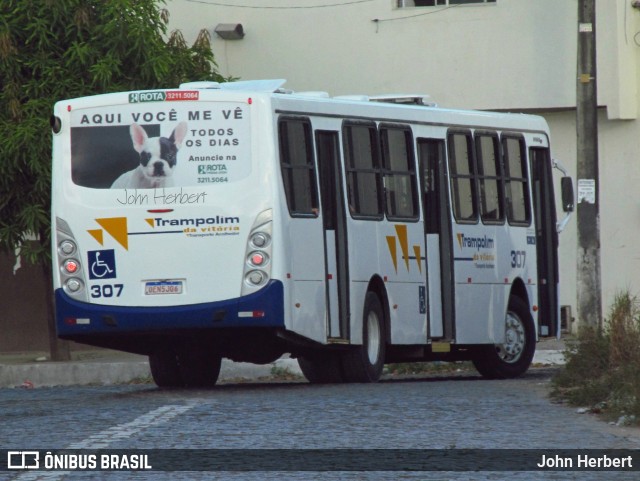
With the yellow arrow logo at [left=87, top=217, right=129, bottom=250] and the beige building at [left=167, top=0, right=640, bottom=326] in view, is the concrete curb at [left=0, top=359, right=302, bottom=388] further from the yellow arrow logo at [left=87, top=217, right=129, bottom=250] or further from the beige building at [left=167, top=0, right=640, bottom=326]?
the beige building at [left=167, top=0, right=640, bottom=326]

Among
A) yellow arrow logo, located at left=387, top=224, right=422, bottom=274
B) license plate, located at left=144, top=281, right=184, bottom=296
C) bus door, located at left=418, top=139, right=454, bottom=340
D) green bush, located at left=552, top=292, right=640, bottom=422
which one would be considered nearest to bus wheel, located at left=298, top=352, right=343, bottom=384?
yellow arrow logo, located at left=387, top=224, right=422, bottom=274

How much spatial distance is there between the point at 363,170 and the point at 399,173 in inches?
29.3

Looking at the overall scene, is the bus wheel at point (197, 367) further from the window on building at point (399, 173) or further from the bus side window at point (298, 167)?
the window on building at point (399, 173)

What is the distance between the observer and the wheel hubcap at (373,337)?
1761 cm

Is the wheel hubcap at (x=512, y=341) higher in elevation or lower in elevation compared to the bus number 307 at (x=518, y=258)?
lower

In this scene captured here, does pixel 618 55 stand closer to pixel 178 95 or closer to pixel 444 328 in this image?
pixel 444 328

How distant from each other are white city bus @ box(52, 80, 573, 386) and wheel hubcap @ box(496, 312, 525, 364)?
1071mm

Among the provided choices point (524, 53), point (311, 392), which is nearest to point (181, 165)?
point (311, 392)

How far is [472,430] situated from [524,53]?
1654cm

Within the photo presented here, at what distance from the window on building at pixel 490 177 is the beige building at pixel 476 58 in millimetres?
7516

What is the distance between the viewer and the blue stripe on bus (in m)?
15.6

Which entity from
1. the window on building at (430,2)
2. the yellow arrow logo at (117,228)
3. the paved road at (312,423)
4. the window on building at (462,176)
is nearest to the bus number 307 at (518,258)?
the window on building at (462,176)

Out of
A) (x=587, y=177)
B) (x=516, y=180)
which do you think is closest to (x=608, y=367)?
(x=516, y=180)

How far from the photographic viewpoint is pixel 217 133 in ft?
52.3
